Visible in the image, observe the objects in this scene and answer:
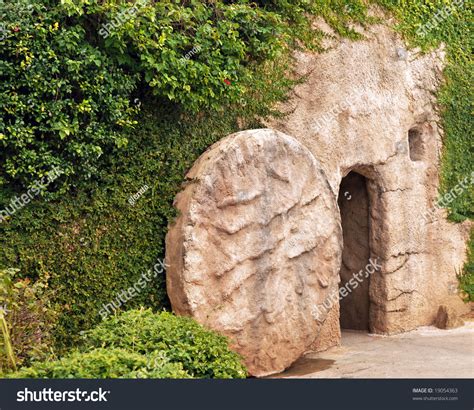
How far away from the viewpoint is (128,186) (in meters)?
6.91

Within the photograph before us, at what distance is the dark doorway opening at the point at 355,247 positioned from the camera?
387 inches

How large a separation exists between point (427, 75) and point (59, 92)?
5.82m

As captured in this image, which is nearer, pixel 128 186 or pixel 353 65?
pixel 128 186

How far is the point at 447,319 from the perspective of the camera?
9938 mm

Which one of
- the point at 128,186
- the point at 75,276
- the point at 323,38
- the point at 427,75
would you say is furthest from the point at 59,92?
the point at 427,75

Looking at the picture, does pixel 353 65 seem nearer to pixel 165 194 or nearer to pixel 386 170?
pixel 386 170
